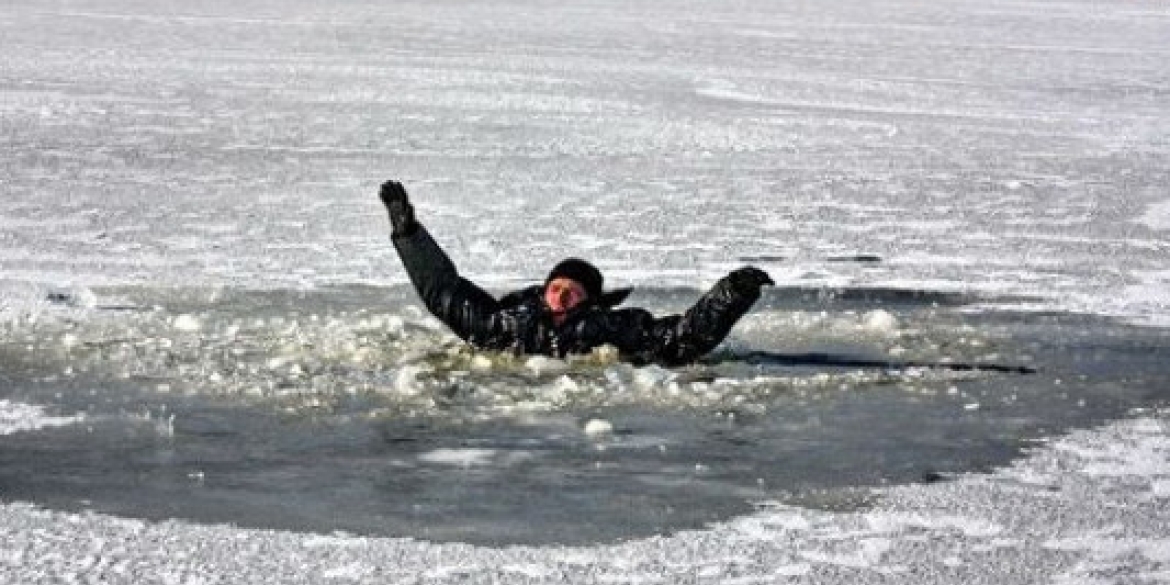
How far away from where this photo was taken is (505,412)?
7.94 meters

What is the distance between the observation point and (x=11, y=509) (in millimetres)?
6320

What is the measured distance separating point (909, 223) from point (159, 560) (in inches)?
386

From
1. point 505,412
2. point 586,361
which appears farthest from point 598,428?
point 586,361

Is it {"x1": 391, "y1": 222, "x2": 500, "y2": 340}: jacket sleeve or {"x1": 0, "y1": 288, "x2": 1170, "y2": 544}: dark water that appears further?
{"x1": 391, "y1": 222, "x2": 500, "y2": 340}: jacket sleeve

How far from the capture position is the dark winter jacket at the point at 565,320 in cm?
869

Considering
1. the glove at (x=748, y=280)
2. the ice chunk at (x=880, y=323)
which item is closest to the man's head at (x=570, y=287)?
the glove at (x=748, y=280)

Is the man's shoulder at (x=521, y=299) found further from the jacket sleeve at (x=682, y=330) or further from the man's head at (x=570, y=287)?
the jacket sleeve at (x=682, y=330)

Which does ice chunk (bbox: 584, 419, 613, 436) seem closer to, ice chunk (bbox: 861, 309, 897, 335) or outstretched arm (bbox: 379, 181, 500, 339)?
outstretched arm (bbox: 379, 181, 500, 339)

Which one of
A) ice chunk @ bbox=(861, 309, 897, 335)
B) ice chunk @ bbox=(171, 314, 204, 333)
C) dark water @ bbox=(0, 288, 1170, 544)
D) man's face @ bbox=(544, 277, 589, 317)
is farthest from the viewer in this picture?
ice chunk @ bbox=(861, 309, 897, 335)

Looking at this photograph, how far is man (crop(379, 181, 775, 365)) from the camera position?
8695 millimetres

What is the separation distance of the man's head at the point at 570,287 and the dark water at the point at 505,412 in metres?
0.32

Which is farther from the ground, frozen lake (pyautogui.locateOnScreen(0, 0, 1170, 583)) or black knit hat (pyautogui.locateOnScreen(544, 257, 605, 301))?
black knit hat (pyautogui.locateOnScreen(544, 257, 605, 301))

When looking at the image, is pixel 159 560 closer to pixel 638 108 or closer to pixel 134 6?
pixel 638 108

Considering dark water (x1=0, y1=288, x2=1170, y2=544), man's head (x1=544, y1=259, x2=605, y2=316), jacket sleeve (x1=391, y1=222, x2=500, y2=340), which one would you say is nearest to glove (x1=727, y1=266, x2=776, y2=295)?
dark water (x1=0, y1=288, x2=1170, y2=544)
